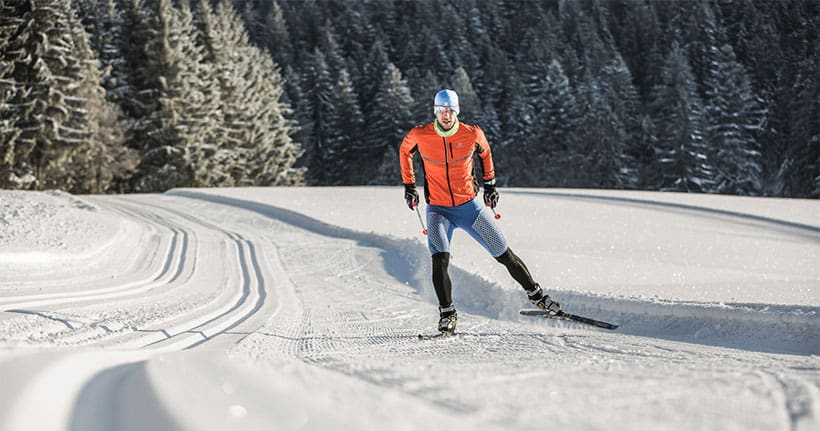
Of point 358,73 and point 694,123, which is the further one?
point 358,73

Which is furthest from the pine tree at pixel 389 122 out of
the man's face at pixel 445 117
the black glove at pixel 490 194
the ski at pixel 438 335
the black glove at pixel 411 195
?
the ski at pixel 438 335

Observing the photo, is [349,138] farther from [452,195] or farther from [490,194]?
[452,195]

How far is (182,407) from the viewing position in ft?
6.18

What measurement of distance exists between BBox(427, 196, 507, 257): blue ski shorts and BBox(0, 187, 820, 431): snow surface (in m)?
0.75

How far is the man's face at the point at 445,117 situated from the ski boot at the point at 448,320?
5.12ft

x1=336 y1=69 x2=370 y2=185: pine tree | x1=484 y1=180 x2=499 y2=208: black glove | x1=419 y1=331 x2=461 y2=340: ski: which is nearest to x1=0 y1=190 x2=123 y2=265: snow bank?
x1=419 y1=331 x2=461 y2=340: ski

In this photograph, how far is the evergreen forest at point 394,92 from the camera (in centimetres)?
3334

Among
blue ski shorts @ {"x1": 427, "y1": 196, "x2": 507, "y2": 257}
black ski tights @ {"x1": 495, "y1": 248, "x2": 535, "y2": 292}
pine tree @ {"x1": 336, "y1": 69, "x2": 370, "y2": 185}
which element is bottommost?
black ski tights @ {"x1": 495, "y1": 248, "x2": 535, "y2": 292}

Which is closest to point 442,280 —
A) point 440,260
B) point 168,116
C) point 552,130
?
point 440,260

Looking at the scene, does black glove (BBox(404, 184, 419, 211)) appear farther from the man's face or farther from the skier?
the man's face

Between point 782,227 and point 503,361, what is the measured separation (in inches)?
473

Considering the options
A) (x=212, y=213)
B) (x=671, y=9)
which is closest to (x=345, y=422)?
(x=212, y=213)

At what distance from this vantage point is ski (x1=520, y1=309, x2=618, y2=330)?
212 inches

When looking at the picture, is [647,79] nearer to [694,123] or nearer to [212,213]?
[694,123]
